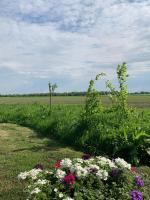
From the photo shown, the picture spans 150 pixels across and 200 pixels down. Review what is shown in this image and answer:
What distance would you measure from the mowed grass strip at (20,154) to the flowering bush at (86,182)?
1.86 meters

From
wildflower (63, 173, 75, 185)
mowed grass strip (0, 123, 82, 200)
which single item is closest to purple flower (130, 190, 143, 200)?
wildflower (63, 173, 75, 185)

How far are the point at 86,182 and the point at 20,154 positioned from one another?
6038mm

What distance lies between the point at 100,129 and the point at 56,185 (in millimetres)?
7397

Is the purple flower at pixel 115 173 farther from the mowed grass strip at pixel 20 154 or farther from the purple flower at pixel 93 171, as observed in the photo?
the mowed grass strip at pixel 20 154

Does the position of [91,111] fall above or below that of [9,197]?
above

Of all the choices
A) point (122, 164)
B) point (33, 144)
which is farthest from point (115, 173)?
point (33, 144)

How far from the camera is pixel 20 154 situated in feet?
38.4

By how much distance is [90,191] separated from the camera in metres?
5.70

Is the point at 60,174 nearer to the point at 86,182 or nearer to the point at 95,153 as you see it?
the point at 86,182

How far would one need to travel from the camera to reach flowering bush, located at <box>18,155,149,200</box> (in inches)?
220

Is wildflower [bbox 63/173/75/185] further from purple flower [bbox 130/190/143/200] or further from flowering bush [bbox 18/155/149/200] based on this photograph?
purple flower [bbox 130/190/143/200]

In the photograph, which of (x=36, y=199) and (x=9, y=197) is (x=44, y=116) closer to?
(x=9, y=197)

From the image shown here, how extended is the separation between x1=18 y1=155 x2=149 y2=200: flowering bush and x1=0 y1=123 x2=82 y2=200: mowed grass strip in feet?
6.09

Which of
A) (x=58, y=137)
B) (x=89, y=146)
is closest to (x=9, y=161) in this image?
(x=89, y=146)
